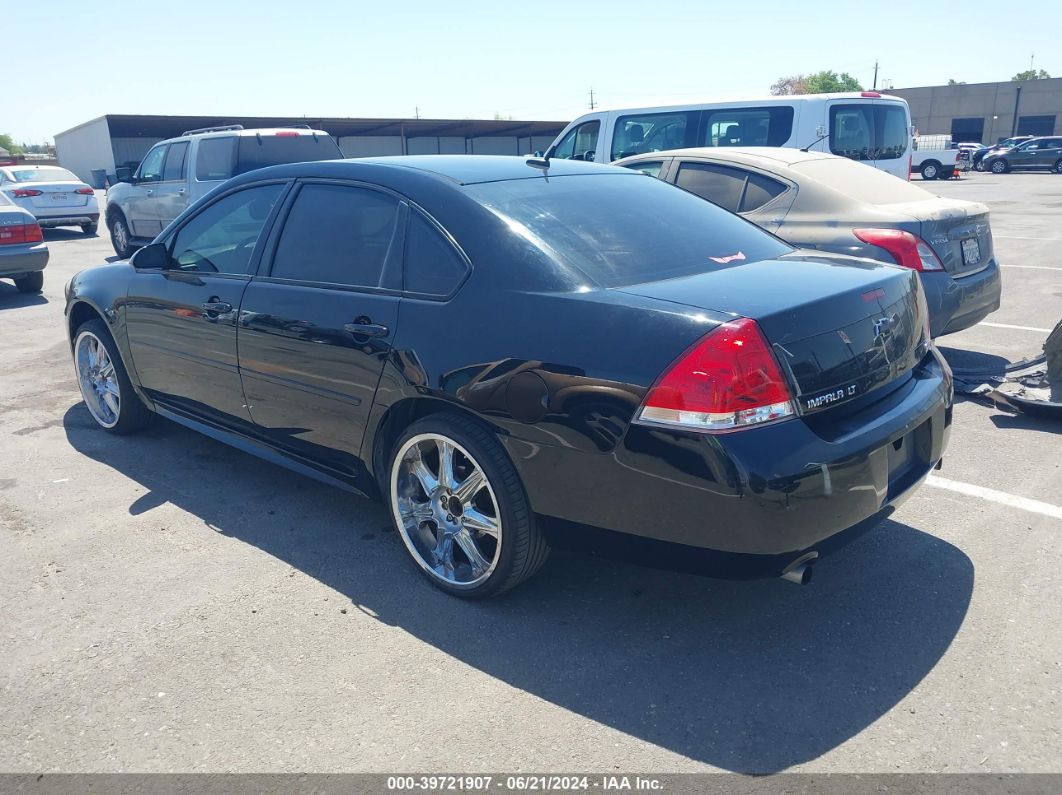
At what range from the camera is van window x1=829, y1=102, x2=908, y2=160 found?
31.0 ft

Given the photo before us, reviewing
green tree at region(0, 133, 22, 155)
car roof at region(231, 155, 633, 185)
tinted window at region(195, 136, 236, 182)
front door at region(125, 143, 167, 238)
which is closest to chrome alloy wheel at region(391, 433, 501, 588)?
car roof at region(231, 155, 633, 185)

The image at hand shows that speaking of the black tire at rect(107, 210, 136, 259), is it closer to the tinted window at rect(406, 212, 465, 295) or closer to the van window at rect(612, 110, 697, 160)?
the van window at rect(612, 110, 697, 160)

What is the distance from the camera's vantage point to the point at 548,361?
2.96 m

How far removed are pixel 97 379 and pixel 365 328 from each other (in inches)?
115

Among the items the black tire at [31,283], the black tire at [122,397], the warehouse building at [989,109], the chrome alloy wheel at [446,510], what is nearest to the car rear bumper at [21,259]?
the black tire at [31,283]

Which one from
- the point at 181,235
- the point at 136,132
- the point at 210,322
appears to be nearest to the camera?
the point at 210,322

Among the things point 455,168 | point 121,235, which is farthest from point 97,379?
point 121,235

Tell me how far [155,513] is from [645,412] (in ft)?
9.10

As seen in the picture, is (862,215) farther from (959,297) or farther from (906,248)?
(959,297)

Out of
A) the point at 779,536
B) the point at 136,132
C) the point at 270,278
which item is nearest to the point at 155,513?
the point at 270,278

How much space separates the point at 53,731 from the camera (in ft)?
8.92

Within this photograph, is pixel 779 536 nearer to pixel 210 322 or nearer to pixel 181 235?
pixel 210 322

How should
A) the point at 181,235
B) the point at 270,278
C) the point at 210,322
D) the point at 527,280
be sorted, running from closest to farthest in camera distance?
the point at 527,280 < the point at 270,278 < the point at 210,322 < the point at 181,235

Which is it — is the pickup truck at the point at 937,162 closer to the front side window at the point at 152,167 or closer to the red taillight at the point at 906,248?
the front side window at the point at 152,167
